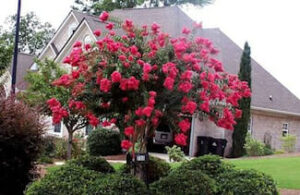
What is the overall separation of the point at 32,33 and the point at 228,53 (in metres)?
32.6

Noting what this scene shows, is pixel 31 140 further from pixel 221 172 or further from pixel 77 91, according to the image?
pixel 221 172

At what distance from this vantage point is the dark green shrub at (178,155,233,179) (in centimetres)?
855

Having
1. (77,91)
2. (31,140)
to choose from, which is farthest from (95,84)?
(31,140)

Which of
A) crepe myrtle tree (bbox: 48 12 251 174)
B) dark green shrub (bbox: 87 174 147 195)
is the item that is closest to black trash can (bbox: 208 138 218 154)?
crepe myrtle tree (bbox: 48 12 251 174)

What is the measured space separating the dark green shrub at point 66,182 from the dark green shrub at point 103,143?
40.2ft

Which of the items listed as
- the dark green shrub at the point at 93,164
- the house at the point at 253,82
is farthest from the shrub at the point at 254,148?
the dark green shrub at the point at 93,164

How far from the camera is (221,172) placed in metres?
8.50

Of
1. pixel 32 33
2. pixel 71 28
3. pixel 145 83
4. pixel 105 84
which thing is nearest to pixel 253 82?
pixel 71 28

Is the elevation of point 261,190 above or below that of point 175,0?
below

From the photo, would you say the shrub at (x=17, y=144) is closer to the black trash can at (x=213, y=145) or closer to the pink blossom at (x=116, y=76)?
the pink blossom at (x=116, y=76)

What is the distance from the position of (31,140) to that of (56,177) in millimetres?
2235

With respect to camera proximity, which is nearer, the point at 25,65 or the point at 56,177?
the point at 56,177

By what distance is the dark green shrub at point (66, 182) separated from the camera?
744cm

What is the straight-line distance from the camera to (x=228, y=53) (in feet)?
85.0
